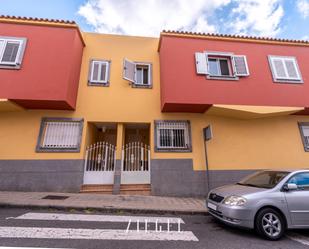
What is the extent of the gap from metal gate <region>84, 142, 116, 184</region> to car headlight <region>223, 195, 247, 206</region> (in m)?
5.09

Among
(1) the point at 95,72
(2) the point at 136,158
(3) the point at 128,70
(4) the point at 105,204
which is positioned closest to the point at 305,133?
(2) the point at 136,158

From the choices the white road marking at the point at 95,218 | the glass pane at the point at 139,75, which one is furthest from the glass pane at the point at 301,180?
the glass pane at the point at 139,75

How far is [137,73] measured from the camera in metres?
9.55

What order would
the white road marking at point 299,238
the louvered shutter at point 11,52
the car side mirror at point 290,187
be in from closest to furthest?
the white road marking at point 299,238 < the car side mirror at point 290,187 < the louvered shutter at point 11,52

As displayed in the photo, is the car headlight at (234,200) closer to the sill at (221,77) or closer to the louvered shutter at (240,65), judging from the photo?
the sill at (221,77)

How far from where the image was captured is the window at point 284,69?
28.8ft

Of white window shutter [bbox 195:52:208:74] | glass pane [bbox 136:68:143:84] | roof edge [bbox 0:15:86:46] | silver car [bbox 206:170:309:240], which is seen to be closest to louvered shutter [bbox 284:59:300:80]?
white window shutter [bbox 195:52:208:74]

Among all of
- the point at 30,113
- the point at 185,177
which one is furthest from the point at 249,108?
the point at 30,113

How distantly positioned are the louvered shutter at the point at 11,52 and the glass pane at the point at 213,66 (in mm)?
8784

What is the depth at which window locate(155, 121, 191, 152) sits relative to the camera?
27.2 ft

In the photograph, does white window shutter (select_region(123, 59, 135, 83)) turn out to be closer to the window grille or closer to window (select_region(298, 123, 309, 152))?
the window grille

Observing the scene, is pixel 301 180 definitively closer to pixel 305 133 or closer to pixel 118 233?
pixel 118 233

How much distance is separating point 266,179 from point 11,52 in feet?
35.7

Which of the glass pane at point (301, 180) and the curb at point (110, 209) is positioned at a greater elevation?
the glass pane at point (301, 180)
